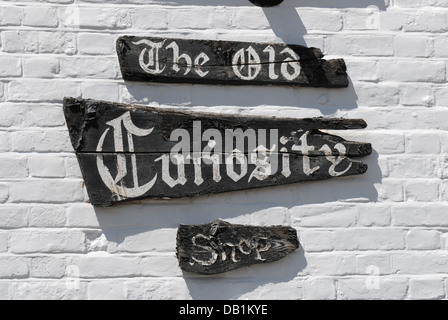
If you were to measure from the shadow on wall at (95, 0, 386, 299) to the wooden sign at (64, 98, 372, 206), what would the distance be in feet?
0.15

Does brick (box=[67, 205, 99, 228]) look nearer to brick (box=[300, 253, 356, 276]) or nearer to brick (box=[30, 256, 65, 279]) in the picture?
brick (box=[30, 256, 65, 279])

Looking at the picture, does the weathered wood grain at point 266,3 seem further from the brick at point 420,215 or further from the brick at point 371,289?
the brick at point 371,289

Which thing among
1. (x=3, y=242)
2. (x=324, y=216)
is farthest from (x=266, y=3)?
(x=3, y=242)

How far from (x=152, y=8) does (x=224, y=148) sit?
55 cm

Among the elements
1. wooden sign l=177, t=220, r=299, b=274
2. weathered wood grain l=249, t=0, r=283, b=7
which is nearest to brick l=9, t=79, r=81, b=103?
wooden sign l=177, t=220, r=299, b=274

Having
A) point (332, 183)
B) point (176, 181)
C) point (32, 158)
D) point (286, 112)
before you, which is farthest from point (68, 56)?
point (332, 183)

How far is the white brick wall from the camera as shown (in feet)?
7.80

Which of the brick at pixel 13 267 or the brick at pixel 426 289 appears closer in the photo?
the brick at pixel 13 267

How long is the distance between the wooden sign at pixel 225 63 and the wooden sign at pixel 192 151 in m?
0.13

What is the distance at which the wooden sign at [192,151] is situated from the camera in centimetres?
238

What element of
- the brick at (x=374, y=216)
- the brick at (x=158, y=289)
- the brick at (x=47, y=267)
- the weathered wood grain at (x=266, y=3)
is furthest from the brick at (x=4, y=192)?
the brick at (x=374, y=216)

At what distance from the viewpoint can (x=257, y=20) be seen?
2.54 meters

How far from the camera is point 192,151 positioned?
2.44m

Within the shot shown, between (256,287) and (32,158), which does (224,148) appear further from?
(32,158)
